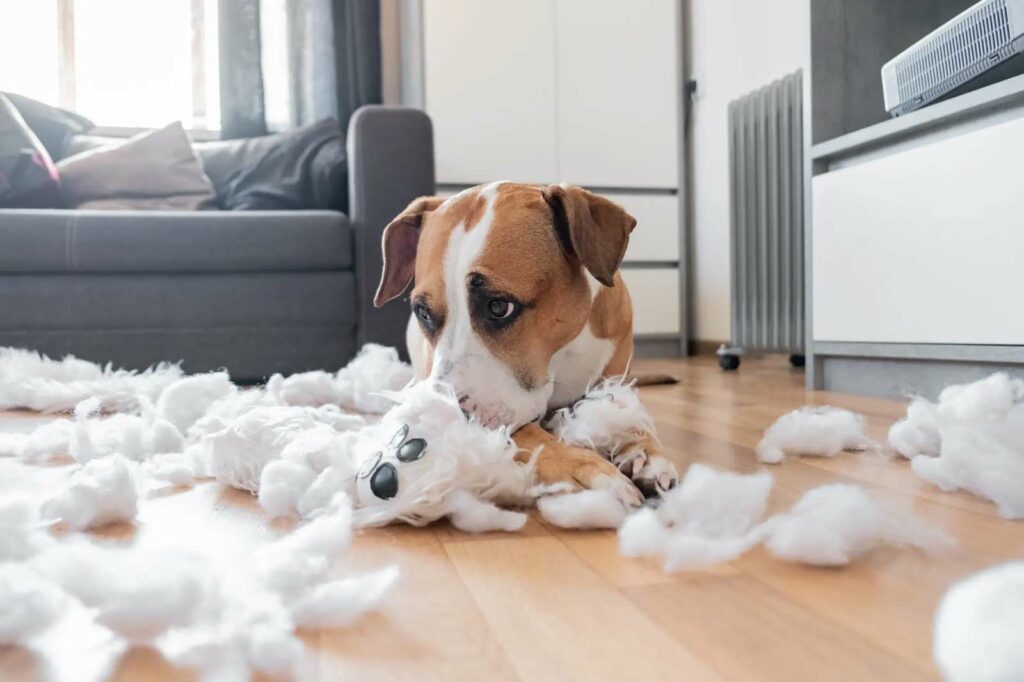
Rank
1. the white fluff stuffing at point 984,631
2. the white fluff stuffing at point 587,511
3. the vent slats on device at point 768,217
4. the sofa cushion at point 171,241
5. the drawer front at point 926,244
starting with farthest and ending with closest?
the vent slats on device at point 768,217 < the sofa cushion at point 171,241 < the drawer front at point 926,244 < the white fluff stuffing at point 587,511 < the white fluff stuffing at point 984,631

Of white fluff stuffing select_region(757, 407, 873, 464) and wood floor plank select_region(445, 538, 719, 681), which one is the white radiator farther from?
wood floor plank select_region(445, 538, 719, 681)

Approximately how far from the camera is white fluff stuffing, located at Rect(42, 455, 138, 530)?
0.89m

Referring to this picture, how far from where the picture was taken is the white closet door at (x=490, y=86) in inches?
146

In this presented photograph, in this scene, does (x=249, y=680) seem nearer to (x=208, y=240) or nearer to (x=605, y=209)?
(x=605, y=209)

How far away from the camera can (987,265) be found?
1606 mm

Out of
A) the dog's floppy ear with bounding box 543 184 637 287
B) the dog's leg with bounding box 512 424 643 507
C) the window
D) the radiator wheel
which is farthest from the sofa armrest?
the window

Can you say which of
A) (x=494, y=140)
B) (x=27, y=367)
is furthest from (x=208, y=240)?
(x=494, y=140)

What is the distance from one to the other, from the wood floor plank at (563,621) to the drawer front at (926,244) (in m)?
1.25

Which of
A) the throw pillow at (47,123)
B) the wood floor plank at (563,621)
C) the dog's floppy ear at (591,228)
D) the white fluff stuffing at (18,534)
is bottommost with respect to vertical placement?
the wood floor plank at (563,621)

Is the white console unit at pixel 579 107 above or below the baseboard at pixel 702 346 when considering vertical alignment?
above

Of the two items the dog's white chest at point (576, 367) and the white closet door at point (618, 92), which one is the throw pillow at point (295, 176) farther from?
the dog's white chest at point (576, 367)

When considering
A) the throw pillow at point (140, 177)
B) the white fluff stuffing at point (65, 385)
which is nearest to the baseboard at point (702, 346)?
the throw pillow at point (140, 177)

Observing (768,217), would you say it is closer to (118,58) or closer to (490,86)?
(490,86)

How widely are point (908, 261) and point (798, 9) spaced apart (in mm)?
1670
